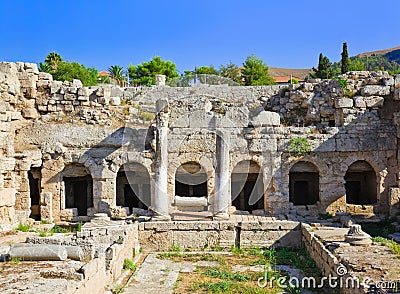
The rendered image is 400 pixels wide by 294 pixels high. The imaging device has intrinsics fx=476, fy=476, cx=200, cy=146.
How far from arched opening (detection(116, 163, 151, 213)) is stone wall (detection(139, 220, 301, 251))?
14.0 feet

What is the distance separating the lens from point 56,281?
10.1 meters

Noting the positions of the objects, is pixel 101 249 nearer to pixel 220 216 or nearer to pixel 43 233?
pixel 43 233

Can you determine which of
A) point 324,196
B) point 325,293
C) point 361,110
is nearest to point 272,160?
point 324,196

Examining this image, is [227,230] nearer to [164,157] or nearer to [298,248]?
[298,248]

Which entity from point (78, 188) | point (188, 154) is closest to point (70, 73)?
point (78, 188)

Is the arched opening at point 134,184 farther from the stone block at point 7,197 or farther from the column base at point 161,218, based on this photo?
the stone block at point 7,197

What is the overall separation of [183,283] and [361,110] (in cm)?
1162

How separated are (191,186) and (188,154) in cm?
273

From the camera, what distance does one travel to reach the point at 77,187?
22234mm

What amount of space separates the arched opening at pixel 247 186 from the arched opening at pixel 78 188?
6.60m

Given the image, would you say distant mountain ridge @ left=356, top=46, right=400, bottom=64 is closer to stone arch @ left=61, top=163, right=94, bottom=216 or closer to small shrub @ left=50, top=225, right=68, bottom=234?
stone arch @ left=61, top=163, right=94, bottom=216

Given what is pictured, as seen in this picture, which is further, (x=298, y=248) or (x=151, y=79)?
(x=151, y=79)

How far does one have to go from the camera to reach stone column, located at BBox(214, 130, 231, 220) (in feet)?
60.6

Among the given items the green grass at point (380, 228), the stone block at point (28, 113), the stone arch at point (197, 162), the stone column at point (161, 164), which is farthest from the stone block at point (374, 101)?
the stone block at point (28, 113)
